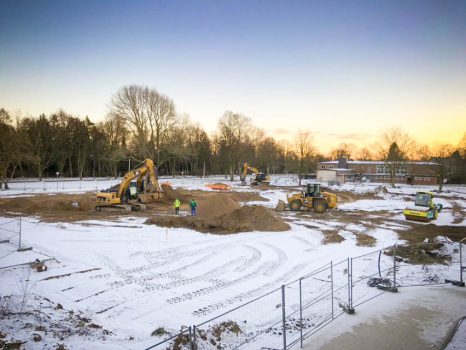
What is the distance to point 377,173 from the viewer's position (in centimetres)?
7450

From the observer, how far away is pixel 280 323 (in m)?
8.52

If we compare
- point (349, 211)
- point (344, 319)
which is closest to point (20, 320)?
point (344, 319)

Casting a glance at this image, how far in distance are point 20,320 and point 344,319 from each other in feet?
26.1

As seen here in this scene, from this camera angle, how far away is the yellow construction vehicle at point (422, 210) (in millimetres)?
22875

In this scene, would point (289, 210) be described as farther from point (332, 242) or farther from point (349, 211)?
point (332, 242)

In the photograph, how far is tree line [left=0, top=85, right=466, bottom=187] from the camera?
56219 mm

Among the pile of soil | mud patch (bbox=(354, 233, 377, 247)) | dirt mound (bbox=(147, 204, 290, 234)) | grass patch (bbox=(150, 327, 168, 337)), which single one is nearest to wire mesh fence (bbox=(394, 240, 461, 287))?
mud patch (bbox=(354, 233, 377, 247))

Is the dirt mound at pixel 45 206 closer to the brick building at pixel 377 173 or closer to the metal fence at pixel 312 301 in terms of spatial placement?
the metal fence at pixel 312 301

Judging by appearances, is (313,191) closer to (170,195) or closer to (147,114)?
(170,195)

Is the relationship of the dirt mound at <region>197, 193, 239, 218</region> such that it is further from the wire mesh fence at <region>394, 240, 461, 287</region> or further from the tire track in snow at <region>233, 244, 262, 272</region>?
the wire mesh fence at <region>394, 240, 461, 287</region>

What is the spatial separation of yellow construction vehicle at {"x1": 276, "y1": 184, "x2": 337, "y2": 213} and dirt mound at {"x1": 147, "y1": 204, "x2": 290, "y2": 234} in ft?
24.4

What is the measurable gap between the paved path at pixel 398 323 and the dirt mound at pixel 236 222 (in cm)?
1074

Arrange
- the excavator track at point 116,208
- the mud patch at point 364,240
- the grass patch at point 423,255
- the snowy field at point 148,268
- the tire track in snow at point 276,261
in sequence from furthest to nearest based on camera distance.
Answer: the excavator track at point 116,208, the mud patch at point 364,240, the grass patch at point 423,255, the tire track in snow at point 276,261, the snowy field at point 148,268

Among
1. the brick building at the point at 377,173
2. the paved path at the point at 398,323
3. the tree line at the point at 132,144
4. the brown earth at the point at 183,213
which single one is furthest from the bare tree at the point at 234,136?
the paved path at the point at 398,323
